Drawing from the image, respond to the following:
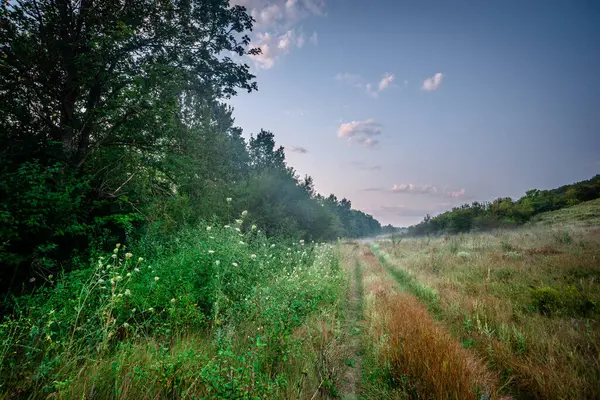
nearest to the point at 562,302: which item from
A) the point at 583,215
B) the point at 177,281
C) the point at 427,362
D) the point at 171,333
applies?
the point at 427,362

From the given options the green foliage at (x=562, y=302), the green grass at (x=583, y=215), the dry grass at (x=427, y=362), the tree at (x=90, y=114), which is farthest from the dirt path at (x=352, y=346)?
the green grass at (x=583, y=215)

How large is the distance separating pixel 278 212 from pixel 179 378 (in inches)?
609

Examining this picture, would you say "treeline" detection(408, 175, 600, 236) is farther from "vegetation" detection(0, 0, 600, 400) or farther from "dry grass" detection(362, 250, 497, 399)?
"dry grass" detection(362, 250, 497, 399)

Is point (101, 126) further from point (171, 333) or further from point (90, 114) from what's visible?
point (171, 333)

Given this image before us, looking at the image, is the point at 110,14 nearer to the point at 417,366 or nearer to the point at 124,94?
the point at 124,94

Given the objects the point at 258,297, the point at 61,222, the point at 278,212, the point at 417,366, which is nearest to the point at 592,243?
the point at 417,366

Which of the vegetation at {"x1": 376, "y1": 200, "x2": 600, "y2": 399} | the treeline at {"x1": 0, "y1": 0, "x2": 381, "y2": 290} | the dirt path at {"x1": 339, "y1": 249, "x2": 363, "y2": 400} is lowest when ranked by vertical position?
the dirt path at {"x1": 339, "y1": 249, "x2": 363, "y2": 400}

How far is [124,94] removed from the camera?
6855mm

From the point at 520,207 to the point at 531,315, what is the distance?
30116 millimetres

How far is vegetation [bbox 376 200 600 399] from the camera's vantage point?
2691mm

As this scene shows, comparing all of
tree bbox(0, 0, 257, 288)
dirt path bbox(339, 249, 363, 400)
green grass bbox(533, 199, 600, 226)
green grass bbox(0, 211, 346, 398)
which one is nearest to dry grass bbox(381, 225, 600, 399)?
dirt path bbox(339, 249, 363, 400)

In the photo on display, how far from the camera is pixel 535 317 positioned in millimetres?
4125

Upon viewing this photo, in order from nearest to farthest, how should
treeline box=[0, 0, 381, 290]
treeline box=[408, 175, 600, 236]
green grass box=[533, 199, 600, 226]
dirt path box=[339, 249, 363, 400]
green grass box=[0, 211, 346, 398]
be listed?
1. green grass box=[0, 211, 346, 398]
2. dirt path box=[339, 249, 363, 400]
3. treeline box=[0, 0, 381, 290]
4. green grass box=[533, 199, 600, 226]
5. treeline box=[408, 175, 600, 236]

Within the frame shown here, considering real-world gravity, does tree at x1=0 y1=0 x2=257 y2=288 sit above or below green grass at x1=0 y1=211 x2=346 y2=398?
above
